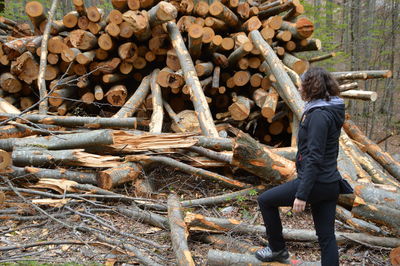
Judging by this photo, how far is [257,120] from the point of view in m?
6.93

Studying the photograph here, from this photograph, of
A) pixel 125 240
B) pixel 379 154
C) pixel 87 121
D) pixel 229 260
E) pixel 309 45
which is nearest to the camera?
pixel 229 260

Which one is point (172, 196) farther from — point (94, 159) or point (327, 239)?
point (327, 239)

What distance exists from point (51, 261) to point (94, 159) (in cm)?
176

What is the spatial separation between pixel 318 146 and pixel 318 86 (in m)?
0.50

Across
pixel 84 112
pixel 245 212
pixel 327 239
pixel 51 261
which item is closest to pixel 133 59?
pixel 84 112

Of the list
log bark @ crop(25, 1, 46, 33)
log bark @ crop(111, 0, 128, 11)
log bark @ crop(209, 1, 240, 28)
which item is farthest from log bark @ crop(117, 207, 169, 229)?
log bark @ crop(25, 1, 46, 33)

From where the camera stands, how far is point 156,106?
6020 mm

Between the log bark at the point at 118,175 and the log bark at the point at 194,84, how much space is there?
135 centimetres

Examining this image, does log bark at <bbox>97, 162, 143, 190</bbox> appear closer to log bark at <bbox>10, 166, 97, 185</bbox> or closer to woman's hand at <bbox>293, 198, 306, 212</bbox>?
log bark at <bbox>10, 166, 97, 185</bbox>

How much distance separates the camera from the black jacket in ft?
8.32

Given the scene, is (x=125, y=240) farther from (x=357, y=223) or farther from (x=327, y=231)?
(x=357, y=223)

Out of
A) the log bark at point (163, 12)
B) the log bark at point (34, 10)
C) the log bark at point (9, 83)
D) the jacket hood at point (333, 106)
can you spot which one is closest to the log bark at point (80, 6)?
the log bark at point (34, 10)

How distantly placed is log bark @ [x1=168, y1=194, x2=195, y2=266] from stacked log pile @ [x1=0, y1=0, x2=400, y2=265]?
0.62ft

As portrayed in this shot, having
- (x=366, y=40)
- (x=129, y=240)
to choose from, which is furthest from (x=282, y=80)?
(x=366, y=40)
